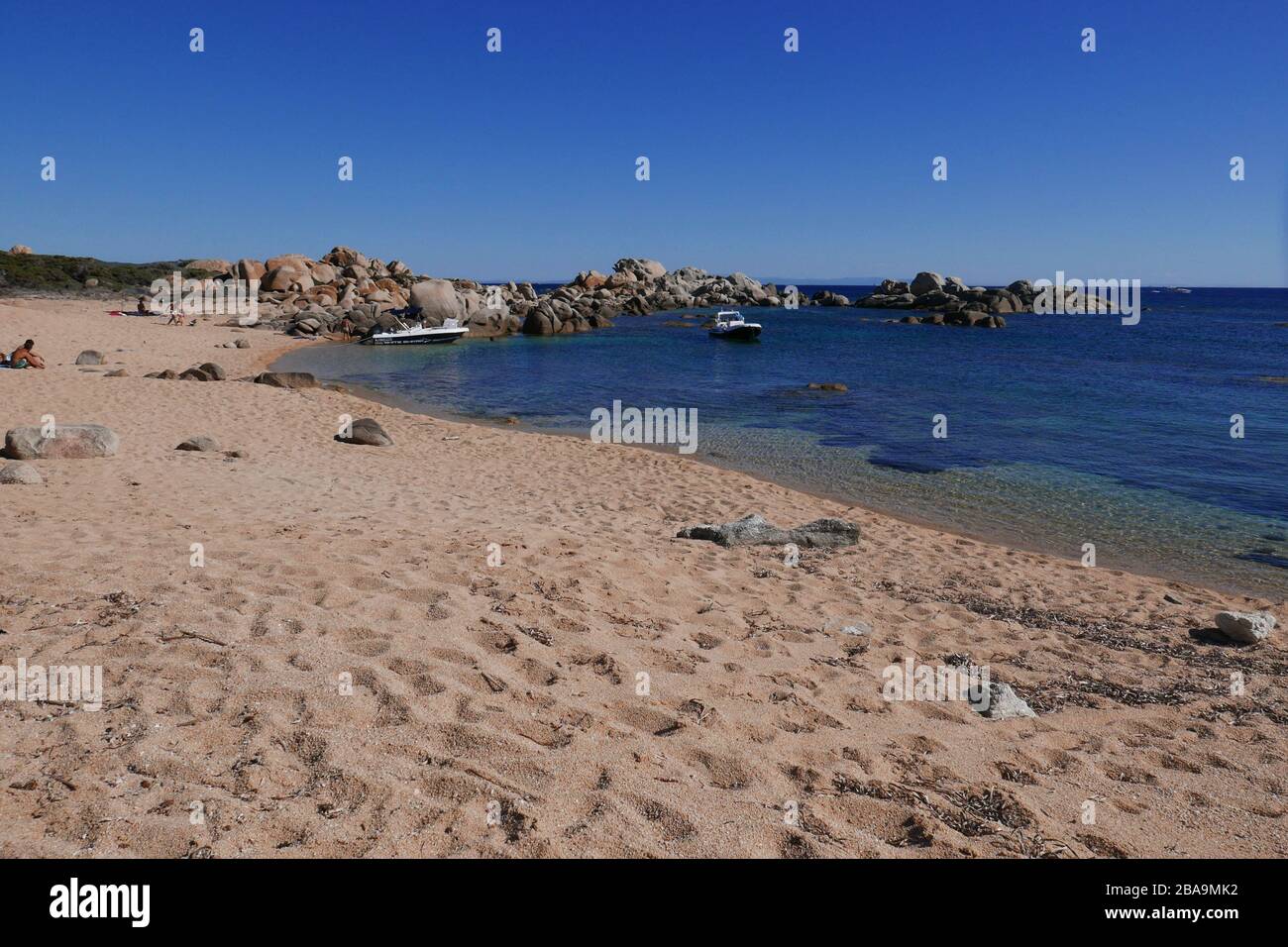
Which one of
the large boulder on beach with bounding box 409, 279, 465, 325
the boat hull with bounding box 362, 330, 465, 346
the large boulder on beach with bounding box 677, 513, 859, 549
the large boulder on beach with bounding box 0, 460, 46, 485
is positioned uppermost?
the large boulder on beach with bounding box 409, 279, 465, 325

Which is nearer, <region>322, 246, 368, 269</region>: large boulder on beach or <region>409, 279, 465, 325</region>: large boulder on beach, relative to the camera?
<region>409, 279, 465, 325</region>: large boulder on beach

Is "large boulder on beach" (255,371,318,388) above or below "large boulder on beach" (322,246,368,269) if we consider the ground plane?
below

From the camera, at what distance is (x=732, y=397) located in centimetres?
2730

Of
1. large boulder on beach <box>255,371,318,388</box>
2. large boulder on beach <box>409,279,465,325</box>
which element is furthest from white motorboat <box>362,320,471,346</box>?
large boulder on beach <box>255,371,318,388</box>

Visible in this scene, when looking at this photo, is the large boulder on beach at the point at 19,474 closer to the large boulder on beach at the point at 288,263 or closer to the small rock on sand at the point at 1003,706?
the small rock on sand at the point at 1003,706

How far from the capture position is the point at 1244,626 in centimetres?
750

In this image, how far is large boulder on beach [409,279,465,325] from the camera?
1903 inches

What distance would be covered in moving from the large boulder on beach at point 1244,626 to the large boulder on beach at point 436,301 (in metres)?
45.7

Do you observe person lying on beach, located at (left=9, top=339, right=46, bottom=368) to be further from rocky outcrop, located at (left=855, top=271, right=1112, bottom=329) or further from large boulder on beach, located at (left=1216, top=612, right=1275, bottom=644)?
rocky outcrop, located at (left=855, top=271, right=1112, bottom=329)

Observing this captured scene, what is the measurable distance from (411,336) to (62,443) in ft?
107
